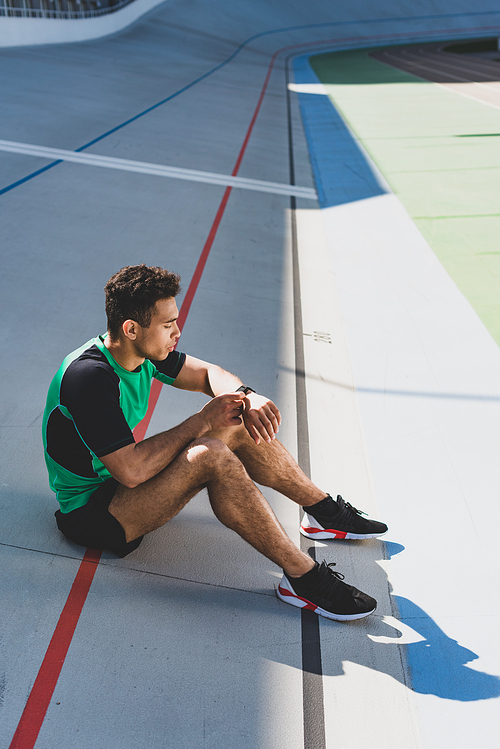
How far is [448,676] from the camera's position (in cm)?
202

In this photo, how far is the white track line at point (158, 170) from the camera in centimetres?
768

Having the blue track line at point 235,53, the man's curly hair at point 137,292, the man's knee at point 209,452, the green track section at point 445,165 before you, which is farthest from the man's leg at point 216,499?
the blue track line at point 235,53

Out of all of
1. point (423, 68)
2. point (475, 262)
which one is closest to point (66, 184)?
point (475, 262)

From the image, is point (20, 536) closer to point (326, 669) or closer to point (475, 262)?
point (326, 669)

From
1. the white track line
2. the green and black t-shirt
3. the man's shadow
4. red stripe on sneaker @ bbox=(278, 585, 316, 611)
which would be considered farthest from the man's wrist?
the white track line

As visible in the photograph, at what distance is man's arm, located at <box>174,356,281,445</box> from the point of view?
2219mm

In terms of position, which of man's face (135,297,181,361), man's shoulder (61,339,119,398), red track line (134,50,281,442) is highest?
man's face (135,297,181,361)

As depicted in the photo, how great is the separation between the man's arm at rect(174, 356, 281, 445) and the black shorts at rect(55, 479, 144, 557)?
1.78 ft

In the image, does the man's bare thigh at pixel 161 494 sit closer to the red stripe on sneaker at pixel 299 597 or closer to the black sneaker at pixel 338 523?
the red stripe on sneaker at pixel 299 597

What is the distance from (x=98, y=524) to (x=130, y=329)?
0.71 metres

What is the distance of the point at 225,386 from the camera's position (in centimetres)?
254

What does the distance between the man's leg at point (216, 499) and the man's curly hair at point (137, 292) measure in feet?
1.58

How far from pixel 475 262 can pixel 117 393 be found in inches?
183

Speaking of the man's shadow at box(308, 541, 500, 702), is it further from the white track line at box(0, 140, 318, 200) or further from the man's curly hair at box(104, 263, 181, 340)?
the white track line at box(0, 140, 318, 200)
